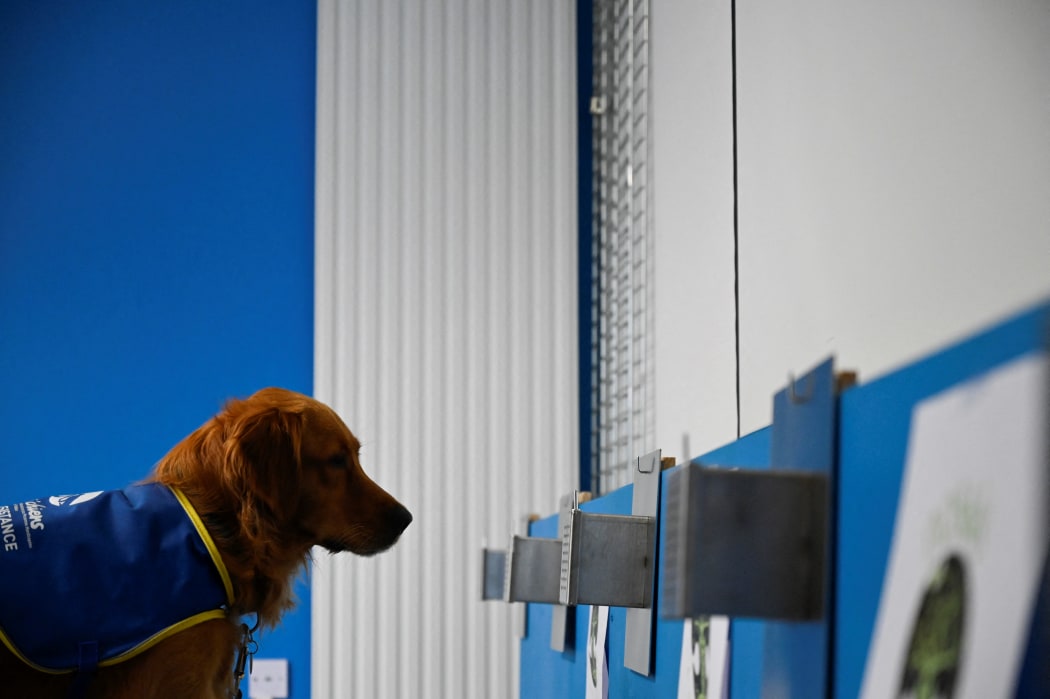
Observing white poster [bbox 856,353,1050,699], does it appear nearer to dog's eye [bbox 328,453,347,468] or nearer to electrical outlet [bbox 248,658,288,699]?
dog's eye [bbox 328,453,347,468]

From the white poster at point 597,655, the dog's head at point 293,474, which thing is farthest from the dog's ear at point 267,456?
the white poster at point 597,655

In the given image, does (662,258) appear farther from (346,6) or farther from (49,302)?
(49,302)

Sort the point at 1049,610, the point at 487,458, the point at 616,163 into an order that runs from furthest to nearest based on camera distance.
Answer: the point at 487,458 < the point at 616,163 < the point at 1049,610

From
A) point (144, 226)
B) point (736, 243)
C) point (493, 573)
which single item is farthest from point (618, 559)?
point (144, 226)

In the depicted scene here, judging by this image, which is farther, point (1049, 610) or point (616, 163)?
point (616, 163)

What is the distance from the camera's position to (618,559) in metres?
1.21

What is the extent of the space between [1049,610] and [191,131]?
3401 mm

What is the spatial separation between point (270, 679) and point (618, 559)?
7.56ft

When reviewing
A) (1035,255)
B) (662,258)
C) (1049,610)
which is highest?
(662,258)

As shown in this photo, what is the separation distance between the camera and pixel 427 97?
3.38 meters

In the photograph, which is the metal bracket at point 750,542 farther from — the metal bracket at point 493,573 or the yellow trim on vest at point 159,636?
the metal bracket at point 493,573

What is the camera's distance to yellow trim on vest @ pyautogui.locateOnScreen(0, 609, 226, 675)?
1238mm

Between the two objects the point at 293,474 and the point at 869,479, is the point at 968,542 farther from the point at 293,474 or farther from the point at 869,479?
the point at 293,474

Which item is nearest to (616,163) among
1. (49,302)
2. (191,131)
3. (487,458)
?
(487,458)
